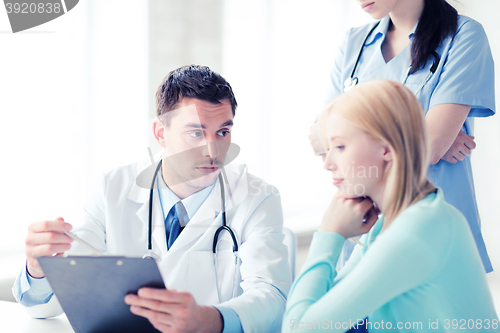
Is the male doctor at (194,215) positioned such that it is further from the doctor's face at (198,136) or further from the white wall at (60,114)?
the white wall at (60,114)

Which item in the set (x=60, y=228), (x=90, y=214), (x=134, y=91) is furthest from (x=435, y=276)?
(x=134, y=91)

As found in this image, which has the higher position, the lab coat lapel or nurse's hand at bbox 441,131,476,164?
nurse's hand at bbox 441,131,476,164

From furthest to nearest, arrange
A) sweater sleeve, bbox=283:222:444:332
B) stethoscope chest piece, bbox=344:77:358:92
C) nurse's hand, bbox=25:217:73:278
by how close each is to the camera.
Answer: stethoscope chest piece, bbox=344:77:358:92 → nurse's hand, bbox=25:217:73:278 → sweater sleeve, bbox=283:222:444:332

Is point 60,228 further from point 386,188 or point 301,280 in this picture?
Answer: point 386,188

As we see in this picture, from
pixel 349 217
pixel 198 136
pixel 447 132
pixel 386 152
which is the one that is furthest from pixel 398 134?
pixel 198 136

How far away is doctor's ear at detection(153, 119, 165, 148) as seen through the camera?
4.09 ft

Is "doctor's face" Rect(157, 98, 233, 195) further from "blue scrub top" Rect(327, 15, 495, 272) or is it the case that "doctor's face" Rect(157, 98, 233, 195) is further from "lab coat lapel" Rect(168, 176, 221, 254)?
"blue scrub top" Rect(327, 15, 495, 272)

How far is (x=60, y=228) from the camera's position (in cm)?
92

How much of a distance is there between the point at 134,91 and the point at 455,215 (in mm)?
1440

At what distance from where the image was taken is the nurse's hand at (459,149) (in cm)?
123

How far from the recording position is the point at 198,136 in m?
1.20

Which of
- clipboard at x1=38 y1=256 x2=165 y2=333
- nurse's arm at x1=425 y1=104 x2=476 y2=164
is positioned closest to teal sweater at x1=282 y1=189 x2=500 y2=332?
clipboard at x1=38 y1=256 x2=165 y2=333

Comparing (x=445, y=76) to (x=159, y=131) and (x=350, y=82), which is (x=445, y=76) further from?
(x=159, y=131)

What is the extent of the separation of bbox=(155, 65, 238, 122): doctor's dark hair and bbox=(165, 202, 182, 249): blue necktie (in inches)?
11.7
